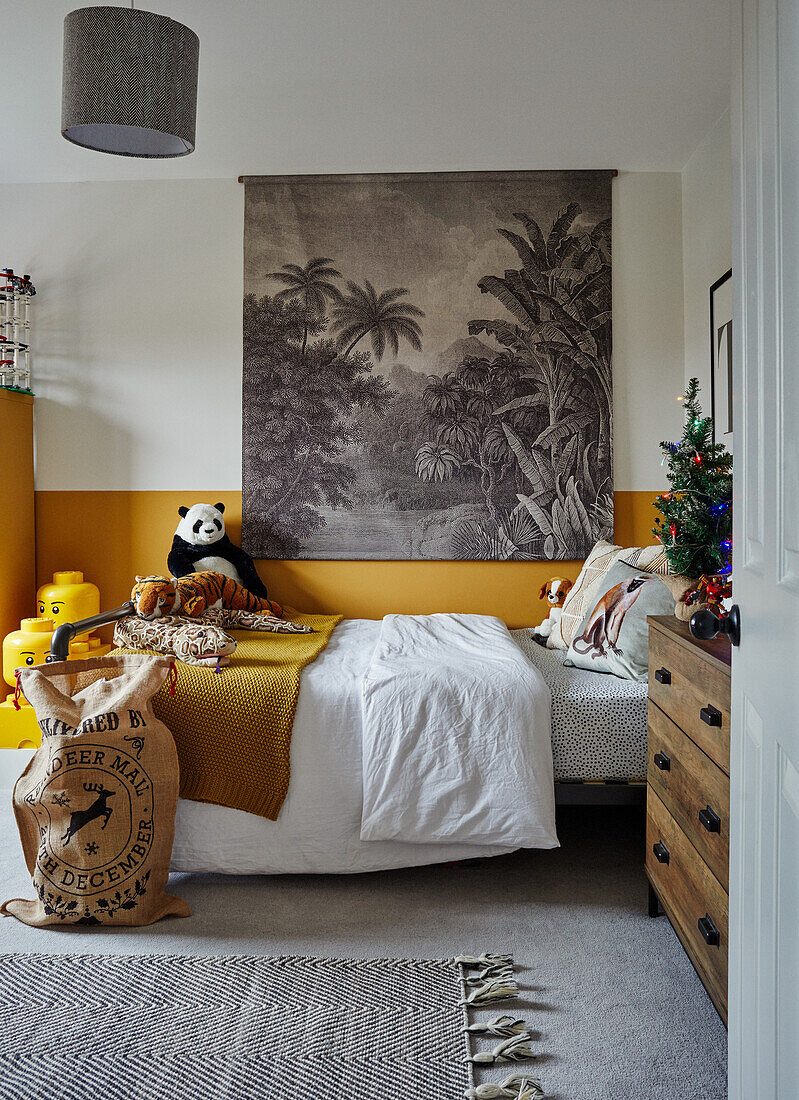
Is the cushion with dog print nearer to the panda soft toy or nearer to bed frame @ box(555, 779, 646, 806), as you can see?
bed frame @ box(555, 779, 646, 806)

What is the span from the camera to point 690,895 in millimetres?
1805

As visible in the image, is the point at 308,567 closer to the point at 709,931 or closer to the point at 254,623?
the point at 254,623

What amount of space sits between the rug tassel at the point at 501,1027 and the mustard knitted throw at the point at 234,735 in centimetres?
83

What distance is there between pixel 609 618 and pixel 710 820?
3.79ft

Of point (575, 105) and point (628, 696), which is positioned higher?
point (575, 105)

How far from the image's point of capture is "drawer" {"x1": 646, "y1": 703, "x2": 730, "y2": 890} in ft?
5.21

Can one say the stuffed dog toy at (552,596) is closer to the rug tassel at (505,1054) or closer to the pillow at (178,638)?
the pillow at (178,638)

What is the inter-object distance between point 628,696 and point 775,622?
1598 millimetres

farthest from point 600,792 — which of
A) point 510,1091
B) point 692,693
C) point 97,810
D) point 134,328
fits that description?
point 134,328

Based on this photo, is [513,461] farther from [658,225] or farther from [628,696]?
[628,696]

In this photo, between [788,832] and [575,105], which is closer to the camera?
[788,832]

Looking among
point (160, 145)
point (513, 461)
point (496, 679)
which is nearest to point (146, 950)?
point (496, 679)

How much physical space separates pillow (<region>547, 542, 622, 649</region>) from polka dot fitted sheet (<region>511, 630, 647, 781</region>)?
0.47 metres

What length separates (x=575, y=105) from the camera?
3125 mm
